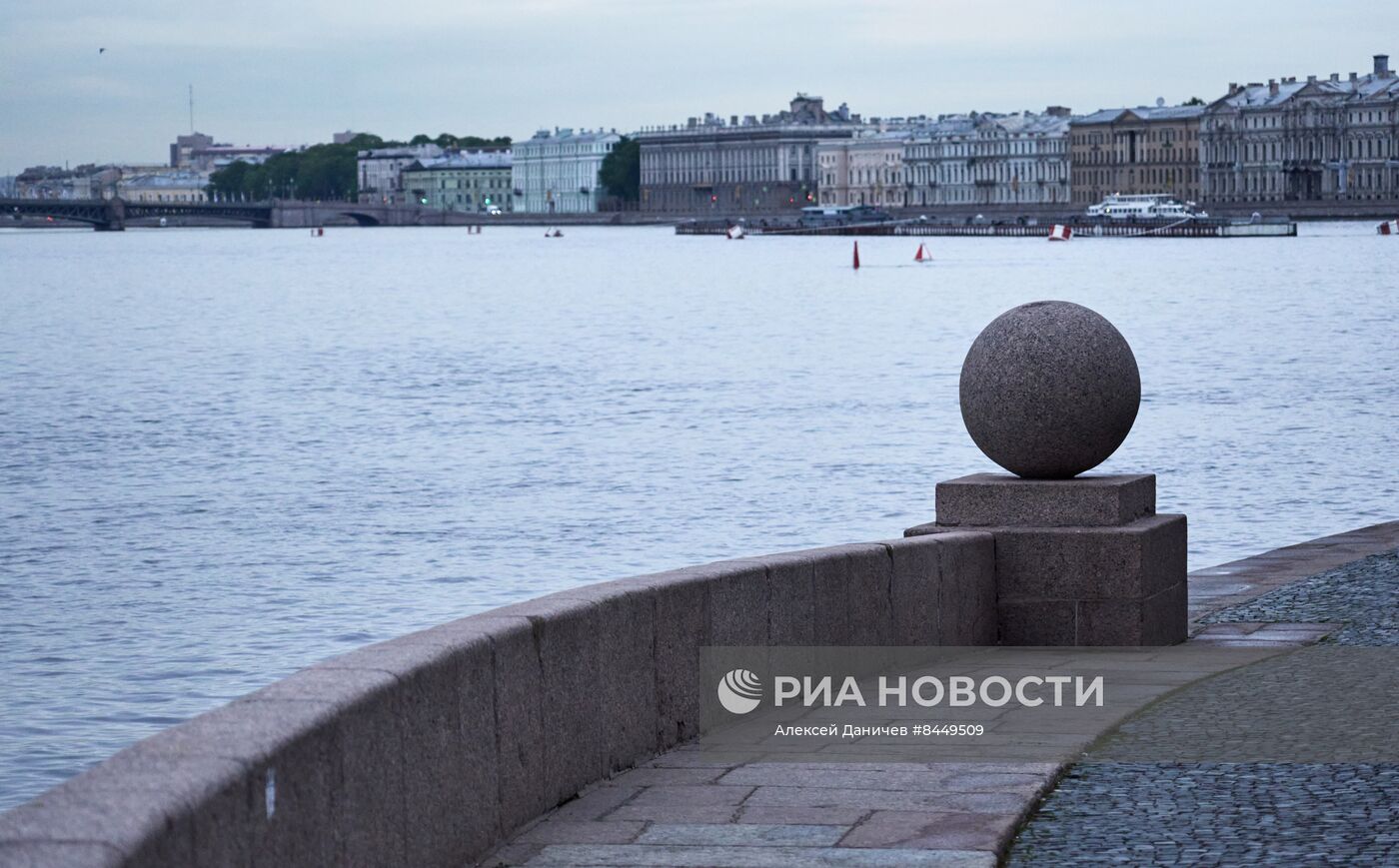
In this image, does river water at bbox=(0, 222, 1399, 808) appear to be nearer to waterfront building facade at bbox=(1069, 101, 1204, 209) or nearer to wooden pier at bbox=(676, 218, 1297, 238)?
wooden pier at bbox=(676, 218, 1297, 238)

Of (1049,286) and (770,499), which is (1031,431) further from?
(1049,286)

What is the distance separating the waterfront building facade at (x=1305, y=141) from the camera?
492 feet

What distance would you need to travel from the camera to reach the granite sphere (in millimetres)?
7516

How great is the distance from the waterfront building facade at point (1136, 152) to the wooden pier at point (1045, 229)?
9087 mm

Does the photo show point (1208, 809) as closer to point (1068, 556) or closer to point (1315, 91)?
point (1068, 556)

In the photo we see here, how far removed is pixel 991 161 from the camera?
179500 mm

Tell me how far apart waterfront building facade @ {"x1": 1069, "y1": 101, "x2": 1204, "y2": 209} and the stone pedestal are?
16011 centimetres

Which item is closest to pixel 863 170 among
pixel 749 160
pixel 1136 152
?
pixel 749 160

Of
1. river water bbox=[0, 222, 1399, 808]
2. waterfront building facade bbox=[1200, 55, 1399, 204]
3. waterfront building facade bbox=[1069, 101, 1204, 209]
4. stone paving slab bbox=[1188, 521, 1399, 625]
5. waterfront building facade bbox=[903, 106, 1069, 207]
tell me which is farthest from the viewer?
waterfront building facade bbox=[903, 106, 1069, 207]

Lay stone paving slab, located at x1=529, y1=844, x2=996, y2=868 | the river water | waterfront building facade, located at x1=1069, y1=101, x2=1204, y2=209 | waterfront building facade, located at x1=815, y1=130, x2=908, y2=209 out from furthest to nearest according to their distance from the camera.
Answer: waterfront building facade, located at x1=815, y1=130, x2=908, y2=209 → waterfront building facade, located at x1=1069, y1=101, x2=1204, y2=209 → the river water → stone paving slab, located at x1=529, y1=844, x2=996, y2=868

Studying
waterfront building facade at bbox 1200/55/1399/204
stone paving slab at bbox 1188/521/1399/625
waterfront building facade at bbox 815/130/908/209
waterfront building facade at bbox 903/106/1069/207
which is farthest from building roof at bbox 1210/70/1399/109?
stone paving slab at bbox 1188/521/1399/625

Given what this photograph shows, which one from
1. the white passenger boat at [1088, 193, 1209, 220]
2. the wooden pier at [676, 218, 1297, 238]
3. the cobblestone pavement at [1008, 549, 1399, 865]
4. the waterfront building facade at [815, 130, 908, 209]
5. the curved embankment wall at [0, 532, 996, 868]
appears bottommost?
the wooden pier at [676, 218, 1297, 238]

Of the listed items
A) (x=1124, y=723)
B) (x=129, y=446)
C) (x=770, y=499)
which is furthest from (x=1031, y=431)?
(x=129, y=446)

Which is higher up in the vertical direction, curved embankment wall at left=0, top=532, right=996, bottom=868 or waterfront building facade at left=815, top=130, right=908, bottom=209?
waterfront building facade at left=815, top=130, right=908, bottom=209
